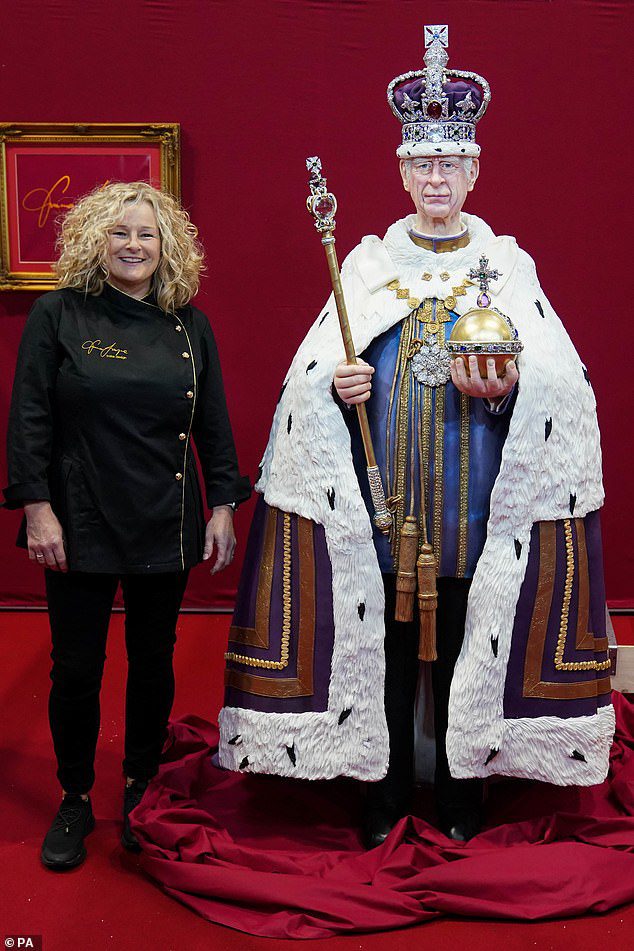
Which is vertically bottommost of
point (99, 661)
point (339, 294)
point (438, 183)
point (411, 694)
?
point (411, 694)

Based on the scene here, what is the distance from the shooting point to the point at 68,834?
2.57 metres

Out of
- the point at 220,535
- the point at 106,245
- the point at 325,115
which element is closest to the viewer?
the point at 106,245

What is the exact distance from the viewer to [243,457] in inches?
Answer: 170

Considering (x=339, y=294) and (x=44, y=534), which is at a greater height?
(x=339, y=294)

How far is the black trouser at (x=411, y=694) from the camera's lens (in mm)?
2516

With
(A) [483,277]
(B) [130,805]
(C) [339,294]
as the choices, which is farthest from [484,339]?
(B) [130,805]

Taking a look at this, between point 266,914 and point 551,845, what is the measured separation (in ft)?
2.25

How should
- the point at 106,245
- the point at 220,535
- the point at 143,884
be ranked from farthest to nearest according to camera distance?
the point at 220,535, the point at 143,884, the point at 106,245

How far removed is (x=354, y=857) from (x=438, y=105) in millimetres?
1741

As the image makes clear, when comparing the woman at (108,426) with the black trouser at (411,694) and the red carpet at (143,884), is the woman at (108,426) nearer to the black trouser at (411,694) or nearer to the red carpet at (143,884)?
the red carpet at (143,884)

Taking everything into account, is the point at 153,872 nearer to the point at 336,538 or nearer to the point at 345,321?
the point at 336,538

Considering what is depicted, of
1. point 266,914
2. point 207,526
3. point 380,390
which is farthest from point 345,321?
point 266,914

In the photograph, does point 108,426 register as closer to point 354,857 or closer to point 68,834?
point 68,834
